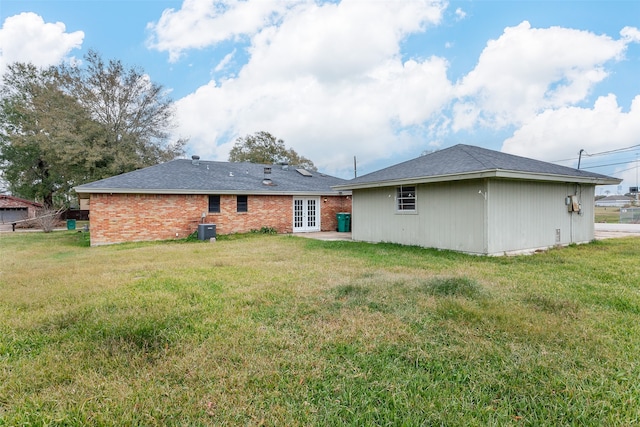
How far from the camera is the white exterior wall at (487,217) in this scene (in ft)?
28.7

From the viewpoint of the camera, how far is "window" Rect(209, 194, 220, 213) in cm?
1471

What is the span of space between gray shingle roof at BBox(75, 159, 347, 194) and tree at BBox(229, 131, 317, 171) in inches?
674

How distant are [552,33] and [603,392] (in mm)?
14624

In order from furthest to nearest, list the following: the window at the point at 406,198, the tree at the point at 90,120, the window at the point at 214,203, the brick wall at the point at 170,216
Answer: the tree at the point at 90,120
the window at the point at 214,203
the brick wall at the point at 170,216
the window at the point at 406,198

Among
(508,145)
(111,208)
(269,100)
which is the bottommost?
(111,208)

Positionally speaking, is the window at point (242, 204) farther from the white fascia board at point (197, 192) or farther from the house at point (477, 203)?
the house at point (477, 203)

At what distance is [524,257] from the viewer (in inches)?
330

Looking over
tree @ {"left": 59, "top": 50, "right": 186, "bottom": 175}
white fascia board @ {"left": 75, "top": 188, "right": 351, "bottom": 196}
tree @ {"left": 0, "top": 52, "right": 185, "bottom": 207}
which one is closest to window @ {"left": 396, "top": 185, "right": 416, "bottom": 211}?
white fascia board @ {"left": 75, "top": 188, "right": 351, "bottom": 196}

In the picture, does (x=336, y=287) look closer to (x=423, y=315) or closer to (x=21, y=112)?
(x=423, y=315)

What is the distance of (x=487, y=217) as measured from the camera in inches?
336

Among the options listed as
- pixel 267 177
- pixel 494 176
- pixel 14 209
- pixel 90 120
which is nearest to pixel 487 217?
pixel 494 176

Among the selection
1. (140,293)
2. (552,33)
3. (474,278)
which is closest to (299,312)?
(140,293)

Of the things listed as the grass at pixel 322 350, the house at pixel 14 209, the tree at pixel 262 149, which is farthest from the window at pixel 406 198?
the house at pixel 14 209

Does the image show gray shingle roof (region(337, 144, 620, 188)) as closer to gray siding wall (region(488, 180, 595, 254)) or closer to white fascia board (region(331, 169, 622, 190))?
white fascia board (region(331, 169, 622, 190))
